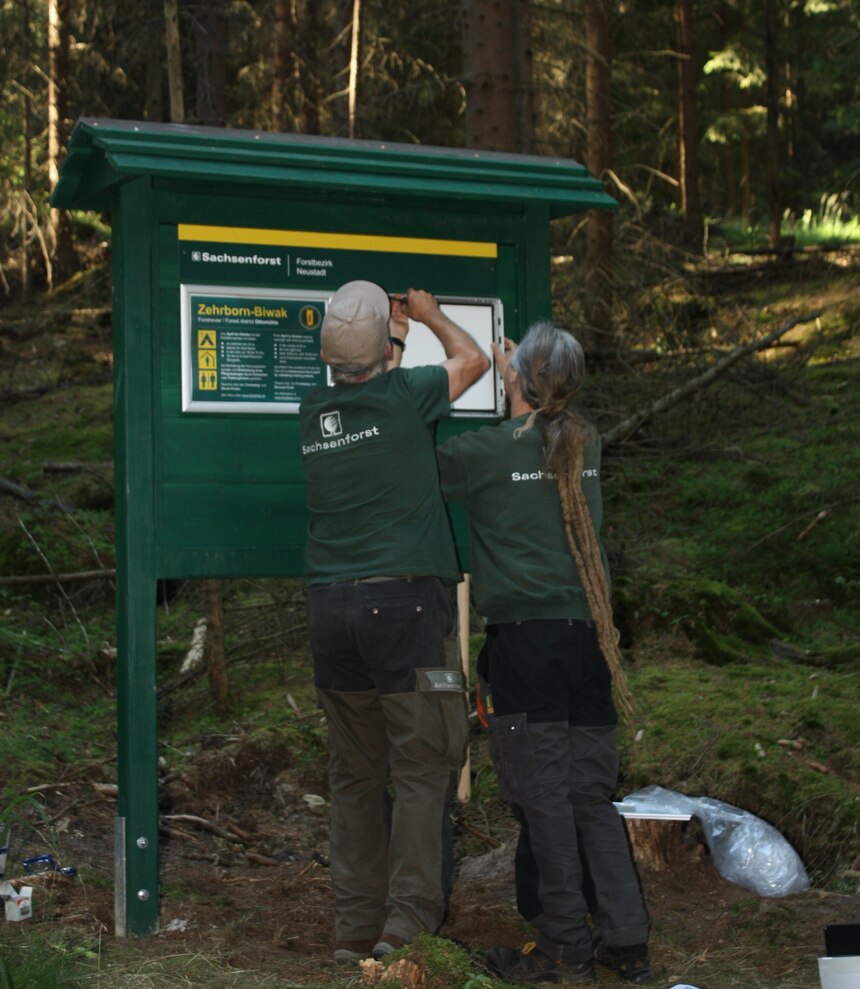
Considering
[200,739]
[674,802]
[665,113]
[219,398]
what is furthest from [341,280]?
[665,113]

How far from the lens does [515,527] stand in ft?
13.0

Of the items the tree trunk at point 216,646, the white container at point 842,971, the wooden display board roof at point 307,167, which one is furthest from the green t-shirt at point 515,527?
the tree trunk at point 216,646

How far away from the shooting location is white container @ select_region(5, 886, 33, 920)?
164 inches

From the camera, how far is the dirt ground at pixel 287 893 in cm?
412

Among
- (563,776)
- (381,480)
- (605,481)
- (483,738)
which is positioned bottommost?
(483,738)

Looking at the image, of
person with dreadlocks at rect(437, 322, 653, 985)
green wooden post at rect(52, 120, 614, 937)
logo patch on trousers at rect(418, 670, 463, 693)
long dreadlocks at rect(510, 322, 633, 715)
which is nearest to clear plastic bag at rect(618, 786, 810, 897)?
person with dreadlocks at rect(437, 322, 653, 985)

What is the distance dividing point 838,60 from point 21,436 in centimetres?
1298

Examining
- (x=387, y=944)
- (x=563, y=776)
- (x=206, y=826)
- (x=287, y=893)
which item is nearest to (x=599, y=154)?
(x=206, y=826)

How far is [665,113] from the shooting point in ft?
80.2

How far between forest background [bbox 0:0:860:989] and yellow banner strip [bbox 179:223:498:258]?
2.03 m

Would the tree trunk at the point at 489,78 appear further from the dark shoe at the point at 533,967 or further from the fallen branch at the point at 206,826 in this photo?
the dark shoe at the point at 533,967

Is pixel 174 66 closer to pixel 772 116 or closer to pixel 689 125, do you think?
pixel 689 125

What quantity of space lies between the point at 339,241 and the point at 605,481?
4.93 metres

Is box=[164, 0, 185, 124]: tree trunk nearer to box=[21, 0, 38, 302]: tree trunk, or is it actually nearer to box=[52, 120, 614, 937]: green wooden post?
box=[52, 120, 614, 937]: green wooden post
